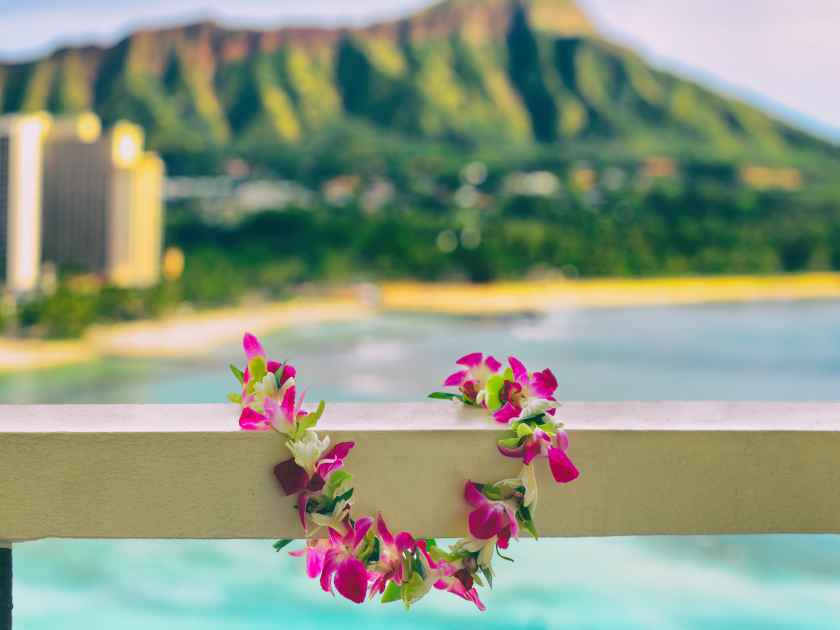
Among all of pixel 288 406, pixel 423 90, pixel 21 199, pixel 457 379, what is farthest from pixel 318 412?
pixel 423 90

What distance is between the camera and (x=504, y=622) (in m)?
1.34

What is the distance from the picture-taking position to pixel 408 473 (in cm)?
88

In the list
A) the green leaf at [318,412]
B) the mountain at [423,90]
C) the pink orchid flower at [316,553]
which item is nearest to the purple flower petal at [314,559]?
the pink orchid flower at [316,553]

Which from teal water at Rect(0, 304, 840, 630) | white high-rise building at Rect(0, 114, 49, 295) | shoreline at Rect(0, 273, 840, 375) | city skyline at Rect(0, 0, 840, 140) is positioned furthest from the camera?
city skyline at Rect(0, 0, 840, 140)

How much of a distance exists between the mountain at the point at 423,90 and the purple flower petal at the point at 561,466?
1910cm

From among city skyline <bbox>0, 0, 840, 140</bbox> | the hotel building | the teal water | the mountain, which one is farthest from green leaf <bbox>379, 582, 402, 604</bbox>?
city skyline <bbox>0, 0, 840, 140</bbox>

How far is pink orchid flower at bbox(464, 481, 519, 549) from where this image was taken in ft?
2.84

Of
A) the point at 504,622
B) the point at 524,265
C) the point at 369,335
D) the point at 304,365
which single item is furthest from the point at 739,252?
the point at 504,622

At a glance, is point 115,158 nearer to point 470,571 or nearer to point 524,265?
point 524,265

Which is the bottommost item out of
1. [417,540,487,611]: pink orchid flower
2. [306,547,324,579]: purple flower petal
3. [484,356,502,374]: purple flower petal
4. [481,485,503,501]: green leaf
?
[417,540,487,611]: pink orchid flower

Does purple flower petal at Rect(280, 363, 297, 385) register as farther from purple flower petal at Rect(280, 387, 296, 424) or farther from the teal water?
the teal water

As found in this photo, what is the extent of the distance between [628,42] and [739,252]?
14.0 ft

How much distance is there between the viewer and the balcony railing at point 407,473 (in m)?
0.86

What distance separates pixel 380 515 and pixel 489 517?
0.08 m
